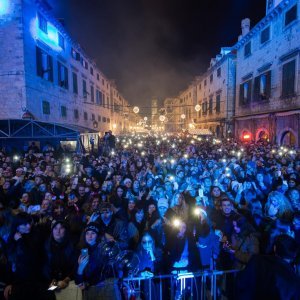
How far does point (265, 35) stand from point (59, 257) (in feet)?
84.2

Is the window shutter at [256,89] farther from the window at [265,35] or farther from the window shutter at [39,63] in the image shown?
the window shutter at [39,63]

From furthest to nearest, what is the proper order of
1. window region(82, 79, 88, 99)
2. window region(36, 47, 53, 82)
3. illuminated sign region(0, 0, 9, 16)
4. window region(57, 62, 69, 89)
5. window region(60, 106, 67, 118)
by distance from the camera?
window region(82, 79, 88, 99), window region(60, 106, 67, 118), window region(57, 62, 69, 89), window region(36, 47, 53, 82), illuminated sign region(0, 0, 9, 16)

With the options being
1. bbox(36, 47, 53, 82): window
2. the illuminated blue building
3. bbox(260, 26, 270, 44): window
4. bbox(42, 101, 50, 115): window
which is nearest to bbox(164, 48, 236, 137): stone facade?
bbox(260, 26, 270, 44): window

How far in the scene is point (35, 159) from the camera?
12.5 m

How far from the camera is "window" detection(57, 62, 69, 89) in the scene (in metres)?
21.7

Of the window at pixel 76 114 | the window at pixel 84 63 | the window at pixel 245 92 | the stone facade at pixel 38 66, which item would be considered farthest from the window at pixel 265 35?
the window at pixel 76 114

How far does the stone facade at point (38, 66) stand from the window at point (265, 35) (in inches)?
749

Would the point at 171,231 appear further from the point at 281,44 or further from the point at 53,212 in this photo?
the point at 281,44

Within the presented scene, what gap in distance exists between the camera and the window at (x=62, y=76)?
71.3 feet

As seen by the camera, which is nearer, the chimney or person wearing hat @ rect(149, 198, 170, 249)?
person wearing hat @ rect(149, 198, 170, 249)

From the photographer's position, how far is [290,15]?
18.0m

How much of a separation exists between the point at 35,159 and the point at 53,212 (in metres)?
7.75

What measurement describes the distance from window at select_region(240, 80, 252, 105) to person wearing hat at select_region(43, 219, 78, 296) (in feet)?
85.9

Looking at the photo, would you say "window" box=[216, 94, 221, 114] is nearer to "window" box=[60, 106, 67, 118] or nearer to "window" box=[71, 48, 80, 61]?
"window" box=[71, 48, 80, 61]
